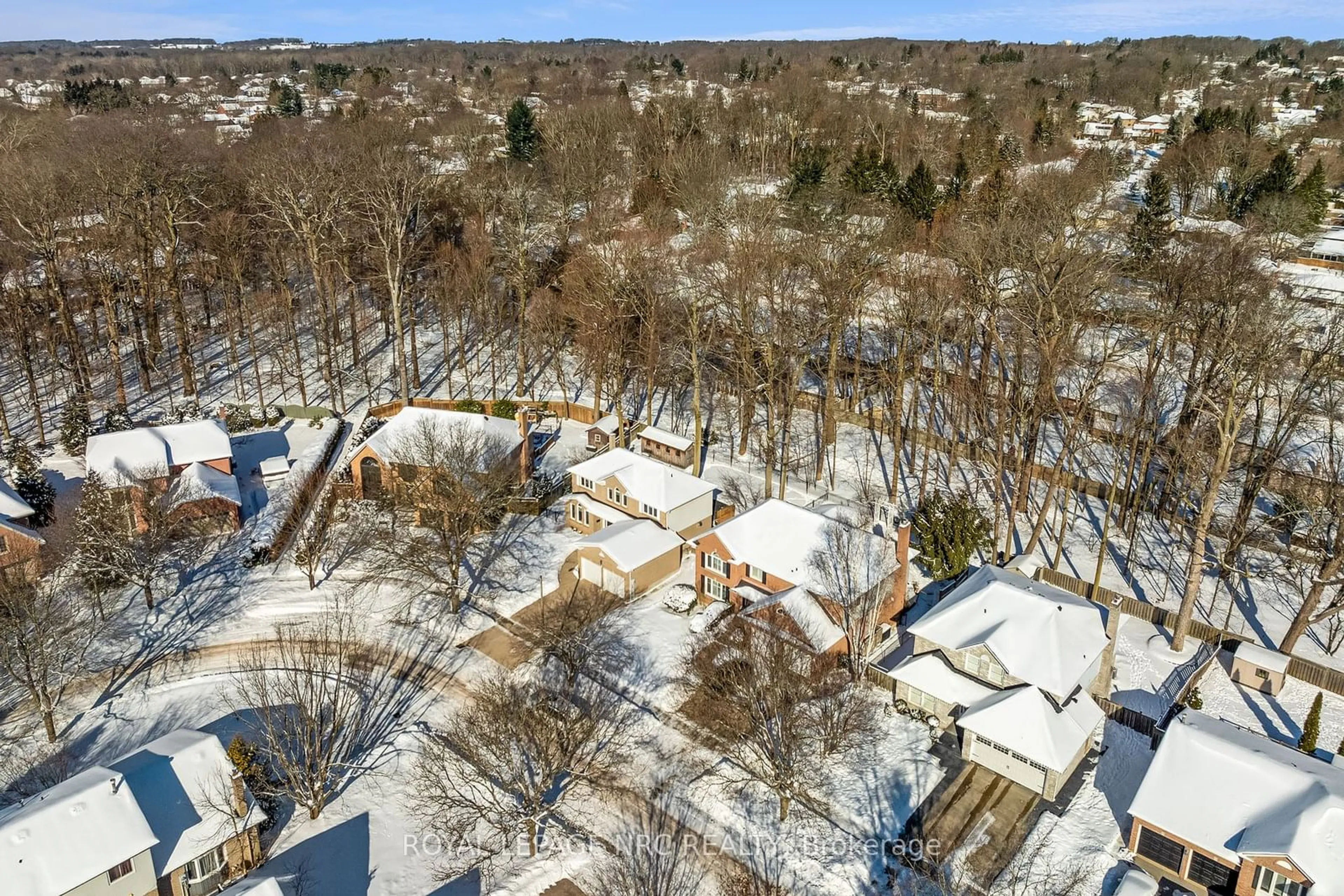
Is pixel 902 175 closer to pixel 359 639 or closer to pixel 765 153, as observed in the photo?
pixel 765 153

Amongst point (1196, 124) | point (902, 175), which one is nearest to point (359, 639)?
point (902, 175)

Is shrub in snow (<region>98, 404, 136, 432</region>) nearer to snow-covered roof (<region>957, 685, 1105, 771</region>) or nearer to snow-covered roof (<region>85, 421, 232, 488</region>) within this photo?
snow-covered roof (<region>85, 421, 232, 488</region>)

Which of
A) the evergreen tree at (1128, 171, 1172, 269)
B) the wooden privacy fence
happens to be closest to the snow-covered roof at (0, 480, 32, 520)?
the wooden privacy fence

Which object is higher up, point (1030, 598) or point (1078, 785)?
point (1030, 598)

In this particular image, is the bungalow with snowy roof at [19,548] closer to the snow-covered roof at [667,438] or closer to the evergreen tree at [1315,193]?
the snow-covered roof at [667,438]

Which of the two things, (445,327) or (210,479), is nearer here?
(210,479)

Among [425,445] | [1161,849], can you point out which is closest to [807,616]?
[1161,849]
